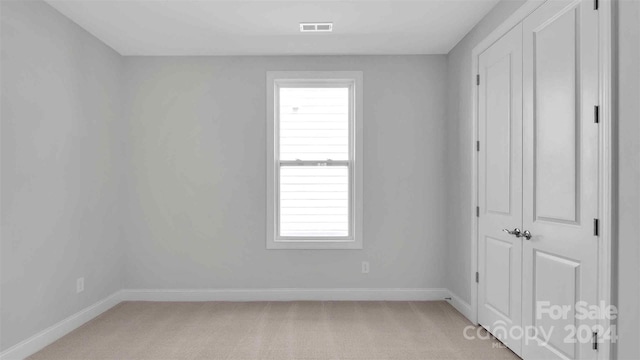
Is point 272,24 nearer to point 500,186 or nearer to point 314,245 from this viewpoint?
point 314,245

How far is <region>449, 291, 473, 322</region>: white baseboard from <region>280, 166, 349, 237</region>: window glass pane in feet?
4.19

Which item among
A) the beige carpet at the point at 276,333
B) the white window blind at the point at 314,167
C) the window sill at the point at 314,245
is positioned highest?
the white window blind at the point at 314,167

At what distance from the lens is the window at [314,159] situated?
170 inches

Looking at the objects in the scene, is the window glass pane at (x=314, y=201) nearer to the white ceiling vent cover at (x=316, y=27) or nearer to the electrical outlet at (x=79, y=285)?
the white ceiling vent cover at (x=316, y=27)

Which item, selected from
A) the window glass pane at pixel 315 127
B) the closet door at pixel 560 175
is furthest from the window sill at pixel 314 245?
the closet door at pixel 560 175

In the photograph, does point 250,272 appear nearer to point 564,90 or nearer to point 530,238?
point 530,238

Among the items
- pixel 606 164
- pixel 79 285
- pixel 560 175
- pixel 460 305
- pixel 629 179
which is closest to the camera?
pixel 629 179

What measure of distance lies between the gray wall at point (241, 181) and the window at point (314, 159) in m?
0.17

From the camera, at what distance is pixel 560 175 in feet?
7.75

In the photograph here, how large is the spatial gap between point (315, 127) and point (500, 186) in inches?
79.4

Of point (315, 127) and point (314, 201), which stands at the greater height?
point (315, 127)

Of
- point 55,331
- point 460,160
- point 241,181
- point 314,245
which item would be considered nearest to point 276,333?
point 314,245

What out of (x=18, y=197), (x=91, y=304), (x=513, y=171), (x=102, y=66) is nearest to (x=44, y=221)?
(x=18, y=197)

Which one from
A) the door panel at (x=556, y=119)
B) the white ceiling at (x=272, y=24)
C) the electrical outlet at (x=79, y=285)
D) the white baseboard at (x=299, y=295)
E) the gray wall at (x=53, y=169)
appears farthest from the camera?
the white baseboard at (x=299, y=295)
